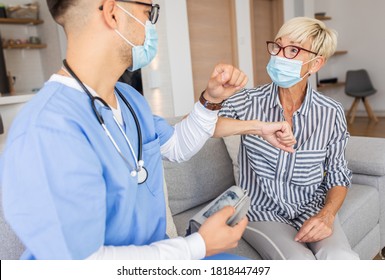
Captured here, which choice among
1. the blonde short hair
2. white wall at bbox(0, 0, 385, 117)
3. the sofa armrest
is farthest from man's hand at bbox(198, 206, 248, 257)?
white wall at bbox(0, 0, 385, 117)

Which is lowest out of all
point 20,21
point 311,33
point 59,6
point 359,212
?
point 359,212

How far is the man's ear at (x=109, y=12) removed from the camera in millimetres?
750

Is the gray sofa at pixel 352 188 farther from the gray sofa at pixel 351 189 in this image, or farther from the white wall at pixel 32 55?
the white wall at pixel 32 55

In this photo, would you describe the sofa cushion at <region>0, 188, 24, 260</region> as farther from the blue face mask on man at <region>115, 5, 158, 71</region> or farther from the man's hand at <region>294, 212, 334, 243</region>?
the man's hand at <region>294, 212, 334, 243</region>

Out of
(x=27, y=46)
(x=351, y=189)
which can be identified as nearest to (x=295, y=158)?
(x=351, y=189)

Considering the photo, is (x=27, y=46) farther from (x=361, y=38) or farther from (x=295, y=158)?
(x=361, y=38)

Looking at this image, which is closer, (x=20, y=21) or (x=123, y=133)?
(x=123, y=133)

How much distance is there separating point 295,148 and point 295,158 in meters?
0.04

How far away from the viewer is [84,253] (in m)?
0.64

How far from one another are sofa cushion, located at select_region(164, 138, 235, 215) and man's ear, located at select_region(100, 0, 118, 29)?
1.02 metres

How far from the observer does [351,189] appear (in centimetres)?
191

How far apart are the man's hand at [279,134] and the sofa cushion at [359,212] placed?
652 mm

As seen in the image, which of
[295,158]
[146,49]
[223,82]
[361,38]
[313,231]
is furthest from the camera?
[361,38]

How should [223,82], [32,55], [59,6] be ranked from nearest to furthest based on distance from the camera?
[59,6] < [223,82] < [32,55]
